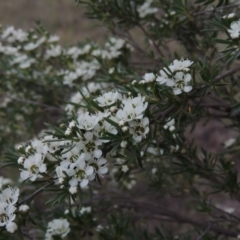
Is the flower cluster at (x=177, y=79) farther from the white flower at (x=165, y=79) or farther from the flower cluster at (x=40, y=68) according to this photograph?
the flower cluster at (x=40, y=68)

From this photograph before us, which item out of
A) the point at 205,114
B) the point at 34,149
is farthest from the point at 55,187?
the point at 205,114

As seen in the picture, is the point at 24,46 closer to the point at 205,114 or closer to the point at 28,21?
the point at 205,114

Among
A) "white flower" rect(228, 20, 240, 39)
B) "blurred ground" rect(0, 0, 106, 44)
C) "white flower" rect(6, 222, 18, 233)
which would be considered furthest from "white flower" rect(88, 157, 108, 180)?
"blurred ground" rect(0, 0, 106, 44)

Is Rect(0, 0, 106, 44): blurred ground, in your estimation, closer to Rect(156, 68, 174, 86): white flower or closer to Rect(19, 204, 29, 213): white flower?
Rect(156, 68, 174, 86): white flower

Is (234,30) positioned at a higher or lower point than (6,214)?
higher

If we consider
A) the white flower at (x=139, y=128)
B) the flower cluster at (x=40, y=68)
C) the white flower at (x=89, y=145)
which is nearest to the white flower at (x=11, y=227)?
the white flower at (x=89, y=145)

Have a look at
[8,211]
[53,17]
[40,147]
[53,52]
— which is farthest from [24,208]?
[53,17]

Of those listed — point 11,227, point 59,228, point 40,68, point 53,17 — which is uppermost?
point 53,17

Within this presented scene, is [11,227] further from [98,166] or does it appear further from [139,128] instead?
[139,128]
